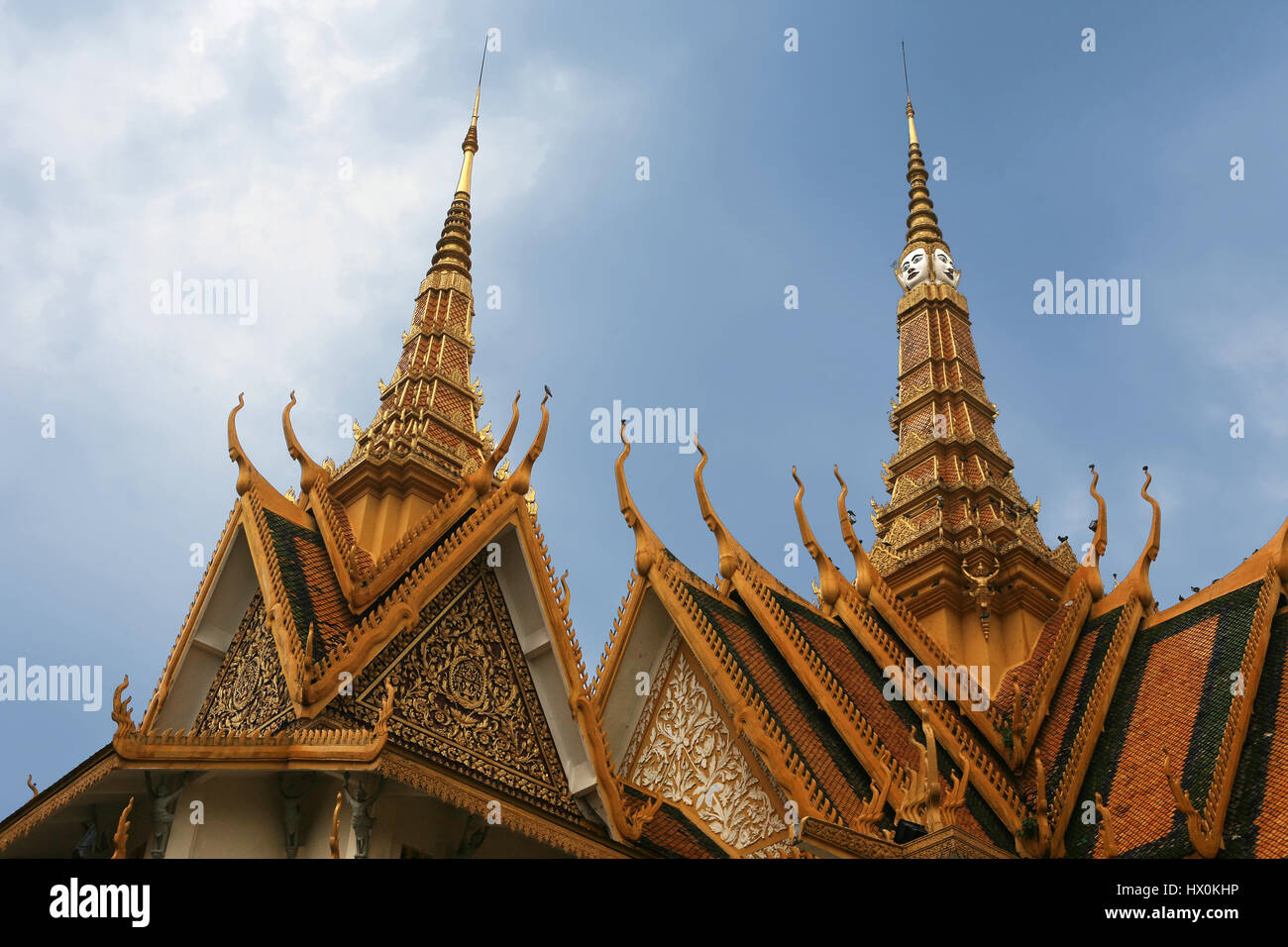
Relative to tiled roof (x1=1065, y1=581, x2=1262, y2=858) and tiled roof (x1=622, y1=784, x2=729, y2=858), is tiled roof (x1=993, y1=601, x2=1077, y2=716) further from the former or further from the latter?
tiled roof (x1=622, y1=784, x2=729, y2=858)

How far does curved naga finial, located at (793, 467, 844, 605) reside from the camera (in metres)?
16.1

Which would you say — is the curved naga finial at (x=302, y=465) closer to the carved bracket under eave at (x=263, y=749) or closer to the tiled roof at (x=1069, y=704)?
the carved bracket under eave at (x=263, y=749)

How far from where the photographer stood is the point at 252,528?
1135cm

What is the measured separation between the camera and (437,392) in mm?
17391

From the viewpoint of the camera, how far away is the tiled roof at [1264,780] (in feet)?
35.1

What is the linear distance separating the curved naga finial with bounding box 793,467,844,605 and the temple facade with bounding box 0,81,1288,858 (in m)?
0.04

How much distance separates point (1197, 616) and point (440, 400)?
9742 millimetres

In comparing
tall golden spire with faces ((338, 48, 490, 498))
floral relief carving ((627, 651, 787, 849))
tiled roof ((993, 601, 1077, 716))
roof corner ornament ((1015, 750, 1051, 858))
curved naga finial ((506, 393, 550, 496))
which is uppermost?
tall golden spire with faces ((338, 48, 490, 498))

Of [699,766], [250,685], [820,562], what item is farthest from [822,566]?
[250,685]

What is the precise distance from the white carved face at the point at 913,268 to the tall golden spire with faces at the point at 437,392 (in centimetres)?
943

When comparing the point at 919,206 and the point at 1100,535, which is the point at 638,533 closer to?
the point at 1100,535

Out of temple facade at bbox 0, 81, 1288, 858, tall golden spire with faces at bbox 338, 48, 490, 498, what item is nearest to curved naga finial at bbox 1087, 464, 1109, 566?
temple facade at bbox 0, 81, 1288, 858
